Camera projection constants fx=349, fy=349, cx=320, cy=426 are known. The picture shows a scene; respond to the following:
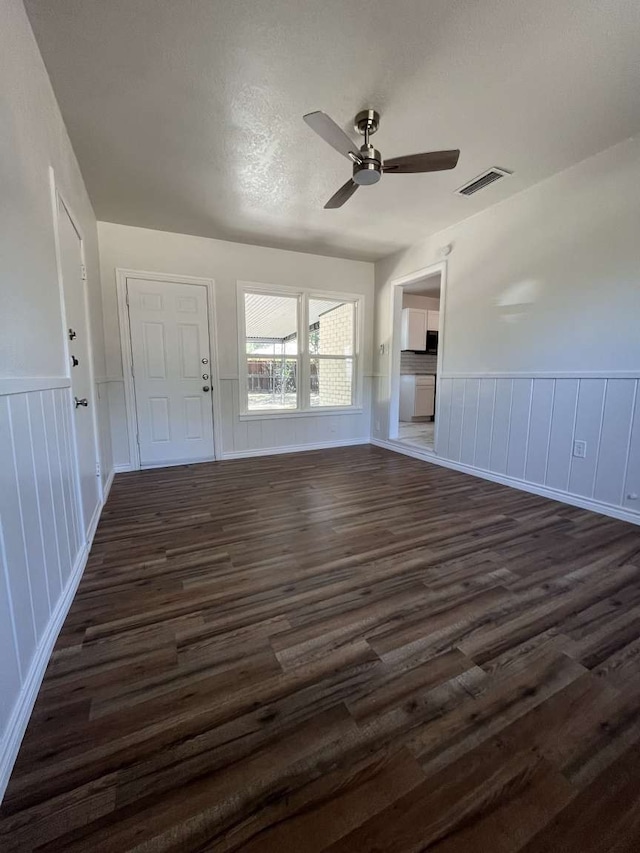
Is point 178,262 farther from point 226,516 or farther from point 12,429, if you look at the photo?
point 12,429

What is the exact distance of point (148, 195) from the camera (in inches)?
118

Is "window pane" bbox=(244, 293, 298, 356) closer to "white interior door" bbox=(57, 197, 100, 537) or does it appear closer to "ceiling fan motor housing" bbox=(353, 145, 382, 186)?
"white interior door" bbox=(57, 197, 100, 537)

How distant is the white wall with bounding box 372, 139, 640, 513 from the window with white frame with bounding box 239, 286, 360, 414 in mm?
1495

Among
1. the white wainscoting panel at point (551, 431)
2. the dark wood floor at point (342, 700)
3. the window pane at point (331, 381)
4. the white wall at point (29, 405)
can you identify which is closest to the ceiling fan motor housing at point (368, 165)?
the white wall at point (29, 405)

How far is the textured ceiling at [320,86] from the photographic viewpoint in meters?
1.55

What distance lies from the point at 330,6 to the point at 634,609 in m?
2.98

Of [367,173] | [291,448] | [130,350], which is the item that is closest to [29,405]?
[367,173]

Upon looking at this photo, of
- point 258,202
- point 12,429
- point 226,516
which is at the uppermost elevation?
point 258,202

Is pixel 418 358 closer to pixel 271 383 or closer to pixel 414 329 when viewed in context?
pixel 414 329

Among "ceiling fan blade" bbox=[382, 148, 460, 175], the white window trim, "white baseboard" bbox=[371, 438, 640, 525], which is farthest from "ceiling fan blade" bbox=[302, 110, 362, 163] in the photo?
"white baseboard" bbox=[371, 438, 640, 525]

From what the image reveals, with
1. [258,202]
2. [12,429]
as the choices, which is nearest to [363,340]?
[258,202]

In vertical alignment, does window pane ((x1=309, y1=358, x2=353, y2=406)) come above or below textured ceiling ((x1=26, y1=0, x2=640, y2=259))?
below

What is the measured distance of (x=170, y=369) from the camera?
155 inches

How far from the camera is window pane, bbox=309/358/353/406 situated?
479cm
